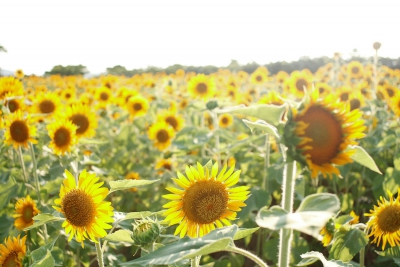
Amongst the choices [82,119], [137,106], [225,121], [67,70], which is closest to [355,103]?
[225,121]

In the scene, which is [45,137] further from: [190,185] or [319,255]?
[319,255]

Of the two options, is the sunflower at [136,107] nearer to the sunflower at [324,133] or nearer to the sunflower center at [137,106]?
the sunflower center at [137,106]

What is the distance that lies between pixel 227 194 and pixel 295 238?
1577mm

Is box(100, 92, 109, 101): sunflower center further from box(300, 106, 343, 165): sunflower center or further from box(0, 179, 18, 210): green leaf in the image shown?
box(300, 106, 343, 165): sunflower center

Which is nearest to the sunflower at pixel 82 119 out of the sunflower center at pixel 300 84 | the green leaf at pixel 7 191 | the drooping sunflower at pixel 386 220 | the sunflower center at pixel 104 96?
the green leaf at pixel 7 191

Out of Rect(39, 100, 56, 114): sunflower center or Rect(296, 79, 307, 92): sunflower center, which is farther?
Rect(296, 79, 307, 92): sunflower center

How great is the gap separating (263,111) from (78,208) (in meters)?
0.90

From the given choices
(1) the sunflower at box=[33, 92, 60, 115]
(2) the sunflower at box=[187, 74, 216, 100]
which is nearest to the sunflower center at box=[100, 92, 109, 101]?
(2) the sunflower at box=[187, 74, 216, 100]

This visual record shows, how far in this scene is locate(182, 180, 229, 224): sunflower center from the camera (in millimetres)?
1427

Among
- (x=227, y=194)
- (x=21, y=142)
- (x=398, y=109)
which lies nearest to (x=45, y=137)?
(x=21, y=142)

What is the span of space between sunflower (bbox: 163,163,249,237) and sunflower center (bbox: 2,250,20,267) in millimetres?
973

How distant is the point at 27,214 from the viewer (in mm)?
2455

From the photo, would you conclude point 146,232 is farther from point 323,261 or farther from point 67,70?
point 67,70

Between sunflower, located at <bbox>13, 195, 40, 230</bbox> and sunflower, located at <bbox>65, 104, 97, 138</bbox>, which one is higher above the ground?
sunflower, located at <bbox>65, 104, 97, 138</bbox>
